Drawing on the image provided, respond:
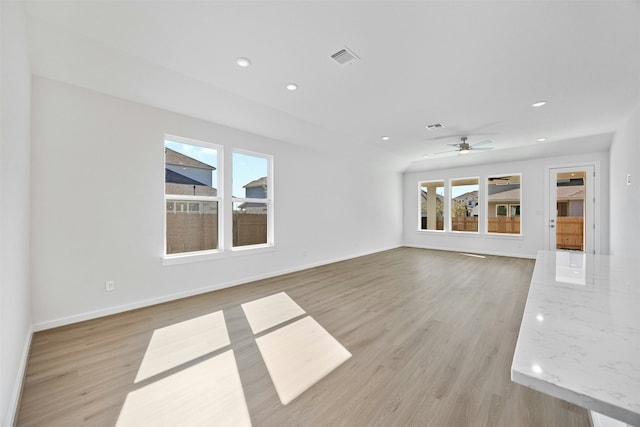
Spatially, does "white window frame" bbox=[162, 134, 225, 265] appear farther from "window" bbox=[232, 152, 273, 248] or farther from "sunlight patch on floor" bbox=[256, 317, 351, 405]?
"sunlight patch on floor" bbox=[256, 317, 351, 405]

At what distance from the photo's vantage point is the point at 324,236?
6.15 m

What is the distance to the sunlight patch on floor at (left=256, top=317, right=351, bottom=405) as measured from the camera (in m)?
1.93

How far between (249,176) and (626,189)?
6.24 metres

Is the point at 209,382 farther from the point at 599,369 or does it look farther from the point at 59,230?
the point at 59,230

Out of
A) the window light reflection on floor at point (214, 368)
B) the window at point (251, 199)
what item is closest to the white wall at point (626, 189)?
the window light reflection on floor at point (214, 368)

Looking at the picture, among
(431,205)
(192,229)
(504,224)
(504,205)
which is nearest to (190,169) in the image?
(192,229)

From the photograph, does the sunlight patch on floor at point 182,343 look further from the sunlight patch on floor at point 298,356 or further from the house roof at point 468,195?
the house roof at point 468,195

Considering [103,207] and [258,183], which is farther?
[258,183]

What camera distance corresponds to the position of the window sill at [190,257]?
12.0 feet

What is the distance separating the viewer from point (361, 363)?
2.18 metres

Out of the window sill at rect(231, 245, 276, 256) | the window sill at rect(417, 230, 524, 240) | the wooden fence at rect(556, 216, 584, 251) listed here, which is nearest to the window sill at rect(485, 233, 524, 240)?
the window sill at rect(417, 230, 524, 240)

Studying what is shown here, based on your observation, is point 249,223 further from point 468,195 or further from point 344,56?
point 468,195

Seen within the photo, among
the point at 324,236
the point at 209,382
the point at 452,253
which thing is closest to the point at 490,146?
the point at 452,253

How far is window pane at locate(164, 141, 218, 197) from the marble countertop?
4209mm
